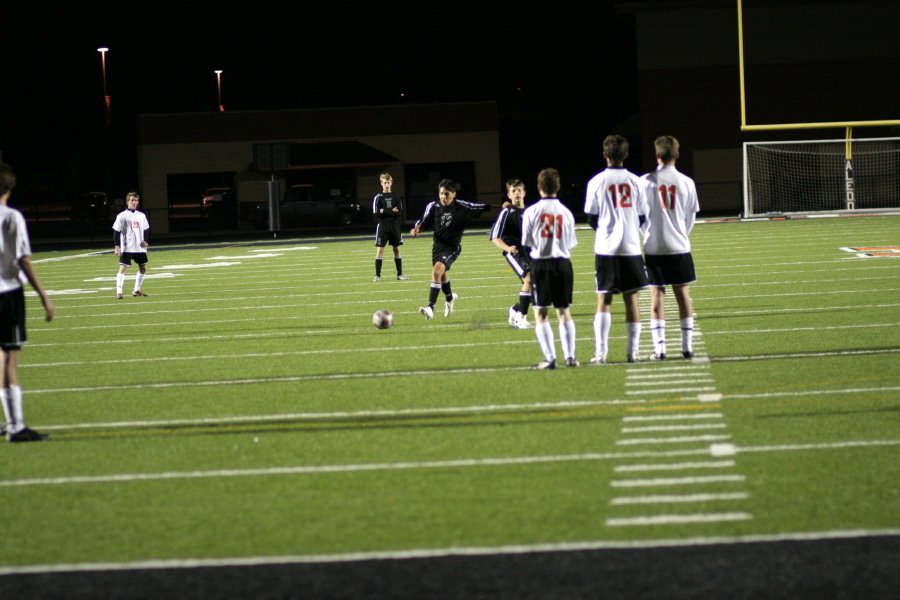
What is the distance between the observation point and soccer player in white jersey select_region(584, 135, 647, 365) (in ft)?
32.4

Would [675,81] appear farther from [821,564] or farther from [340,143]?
[821,564]

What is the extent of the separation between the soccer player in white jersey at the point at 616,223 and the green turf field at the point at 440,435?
2.26 feet

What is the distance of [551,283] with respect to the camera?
984 centimetres

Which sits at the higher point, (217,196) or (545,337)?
(217,196)

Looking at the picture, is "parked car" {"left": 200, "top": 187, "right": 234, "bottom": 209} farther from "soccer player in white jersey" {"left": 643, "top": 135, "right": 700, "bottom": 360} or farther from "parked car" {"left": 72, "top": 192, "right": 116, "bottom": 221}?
"soccer player in white jersey" {"left": 643, "top": 135, "right": 700, "bottom": 360}

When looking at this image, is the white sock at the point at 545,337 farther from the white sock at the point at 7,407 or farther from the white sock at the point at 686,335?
the white sock at the point at 7,407

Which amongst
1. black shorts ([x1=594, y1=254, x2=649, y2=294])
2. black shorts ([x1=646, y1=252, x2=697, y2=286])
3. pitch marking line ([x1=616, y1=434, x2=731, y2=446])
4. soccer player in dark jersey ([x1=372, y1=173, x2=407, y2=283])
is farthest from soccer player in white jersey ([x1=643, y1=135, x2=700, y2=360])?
soccer player in dark jersey ([x1=372, y1=173, x2=407, y2=283])

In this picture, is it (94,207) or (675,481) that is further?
(94,207)

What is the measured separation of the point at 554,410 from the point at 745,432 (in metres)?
1.41

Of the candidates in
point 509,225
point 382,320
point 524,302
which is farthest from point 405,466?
point 382,320

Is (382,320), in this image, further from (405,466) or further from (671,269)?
(405,466)

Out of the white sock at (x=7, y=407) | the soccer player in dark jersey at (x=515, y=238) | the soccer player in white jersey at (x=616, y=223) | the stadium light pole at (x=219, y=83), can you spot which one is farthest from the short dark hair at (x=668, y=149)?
the stadium light pole at (x=219, y=83)

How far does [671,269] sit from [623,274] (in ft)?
1.45

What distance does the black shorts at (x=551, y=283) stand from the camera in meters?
9.84
